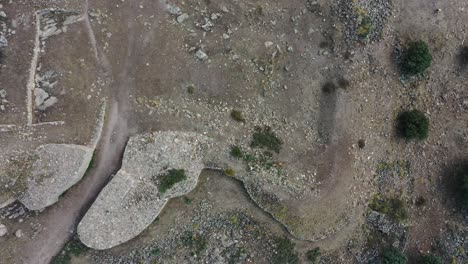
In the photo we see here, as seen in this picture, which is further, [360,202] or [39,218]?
[360,202]

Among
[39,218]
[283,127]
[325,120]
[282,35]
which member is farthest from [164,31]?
[39,218]

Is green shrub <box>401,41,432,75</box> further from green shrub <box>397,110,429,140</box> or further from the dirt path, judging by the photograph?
the dirt path

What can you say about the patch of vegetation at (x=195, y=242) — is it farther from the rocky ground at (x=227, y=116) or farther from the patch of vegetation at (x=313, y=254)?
the patch of vegetation at (x=313, y=254)

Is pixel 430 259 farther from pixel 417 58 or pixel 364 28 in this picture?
pixel 364 28

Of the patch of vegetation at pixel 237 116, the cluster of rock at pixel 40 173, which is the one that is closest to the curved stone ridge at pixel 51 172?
the cluster of rock at pixel 40 173

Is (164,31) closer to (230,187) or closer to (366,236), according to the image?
(230,187)

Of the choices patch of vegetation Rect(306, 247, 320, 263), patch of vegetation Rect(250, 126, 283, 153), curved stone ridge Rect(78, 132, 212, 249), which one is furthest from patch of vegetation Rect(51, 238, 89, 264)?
patch of vegetation Rect(306, 247, 320, 263)
